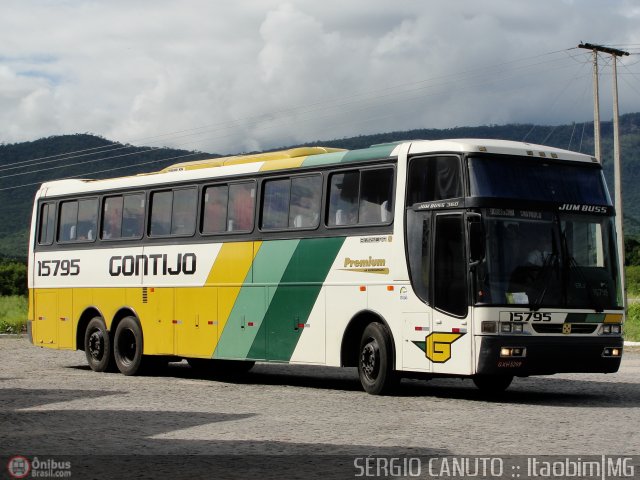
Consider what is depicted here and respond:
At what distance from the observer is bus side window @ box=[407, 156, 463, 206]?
16469 millimetres

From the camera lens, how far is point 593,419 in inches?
546

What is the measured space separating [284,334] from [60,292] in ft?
24.8

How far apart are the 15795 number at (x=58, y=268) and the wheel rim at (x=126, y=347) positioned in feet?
6.92

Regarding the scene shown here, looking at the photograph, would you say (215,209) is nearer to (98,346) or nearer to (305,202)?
(305,202)

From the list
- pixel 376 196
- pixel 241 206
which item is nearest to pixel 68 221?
pixel 241 206

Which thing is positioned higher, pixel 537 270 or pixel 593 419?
pixel 537 270

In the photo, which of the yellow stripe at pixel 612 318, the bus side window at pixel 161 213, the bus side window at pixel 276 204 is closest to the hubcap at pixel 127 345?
the bus side window at pixel 161 213

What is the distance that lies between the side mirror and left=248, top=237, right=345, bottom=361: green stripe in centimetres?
281

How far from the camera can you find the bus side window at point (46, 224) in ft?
84.5

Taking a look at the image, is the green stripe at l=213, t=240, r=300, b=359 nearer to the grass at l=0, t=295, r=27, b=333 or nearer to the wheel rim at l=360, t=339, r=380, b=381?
the wheel rim at l=360, t=339, r=380, b=381

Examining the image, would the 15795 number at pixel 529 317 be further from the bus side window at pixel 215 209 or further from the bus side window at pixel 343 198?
the bus side window at pixel 215 209

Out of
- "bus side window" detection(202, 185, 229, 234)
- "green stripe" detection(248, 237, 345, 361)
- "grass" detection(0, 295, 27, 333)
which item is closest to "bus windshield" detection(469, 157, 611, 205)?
"green stripe" detection(248, 237, 345, 361)

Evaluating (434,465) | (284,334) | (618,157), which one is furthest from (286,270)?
(618,157)

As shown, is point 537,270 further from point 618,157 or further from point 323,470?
point 618,157
